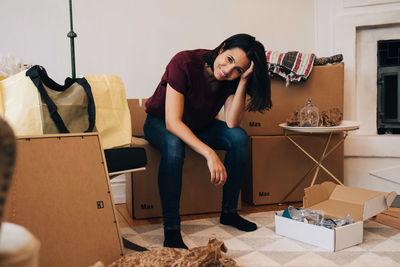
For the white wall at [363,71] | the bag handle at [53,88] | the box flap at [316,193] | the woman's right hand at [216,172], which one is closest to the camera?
the bag handle at [53,88]

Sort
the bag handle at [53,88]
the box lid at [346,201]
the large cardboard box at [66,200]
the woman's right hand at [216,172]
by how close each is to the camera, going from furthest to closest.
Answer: the box lid at [346,201], the woman's right hand at [216,172], the bag handle at [53,88], the large cardboard box at [66,200]

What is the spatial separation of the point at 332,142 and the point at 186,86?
112 cm

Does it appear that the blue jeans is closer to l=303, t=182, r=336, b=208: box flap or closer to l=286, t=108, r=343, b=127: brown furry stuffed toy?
l=303, t=182, r=336, b=208: box flap

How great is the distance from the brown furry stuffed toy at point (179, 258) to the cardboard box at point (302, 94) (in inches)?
44.8

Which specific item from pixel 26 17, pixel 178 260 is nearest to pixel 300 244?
pixel 178 260

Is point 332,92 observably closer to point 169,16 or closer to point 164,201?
point 169,16

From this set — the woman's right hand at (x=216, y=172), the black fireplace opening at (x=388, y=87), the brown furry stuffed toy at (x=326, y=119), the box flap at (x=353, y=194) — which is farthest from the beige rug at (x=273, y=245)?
the black fireplace opening at (x=388, y=87)

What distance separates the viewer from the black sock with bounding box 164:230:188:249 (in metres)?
1.42

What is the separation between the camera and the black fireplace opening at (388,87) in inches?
102

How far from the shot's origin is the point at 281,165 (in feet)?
7.18

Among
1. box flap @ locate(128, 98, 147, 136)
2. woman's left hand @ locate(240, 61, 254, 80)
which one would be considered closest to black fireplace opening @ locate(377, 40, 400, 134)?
woman's left hand @ locate(240, 61, 254, 80)

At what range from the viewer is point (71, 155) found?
1.22 meters

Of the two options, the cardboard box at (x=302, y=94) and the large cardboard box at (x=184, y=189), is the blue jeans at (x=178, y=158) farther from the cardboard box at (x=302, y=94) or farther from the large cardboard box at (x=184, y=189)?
the cardboard box at (x=302, y=94)

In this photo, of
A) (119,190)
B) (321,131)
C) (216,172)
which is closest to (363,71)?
(321,131)
